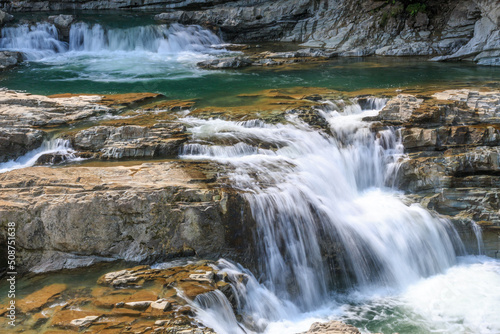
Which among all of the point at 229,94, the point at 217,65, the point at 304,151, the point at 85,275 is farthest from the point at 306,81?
the point at 85,275

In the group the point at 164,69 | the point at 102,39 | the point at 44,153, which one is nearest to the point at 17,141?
A: the point at 44,153

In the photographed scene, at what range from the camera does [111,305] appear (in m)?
4.66

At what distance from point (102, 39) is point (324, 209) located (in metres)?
15.8

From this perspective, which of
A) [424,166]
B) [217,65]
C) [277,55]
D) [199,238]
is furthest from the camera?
[277,55]

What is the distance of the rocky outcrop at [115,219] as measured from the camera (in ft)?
18.5

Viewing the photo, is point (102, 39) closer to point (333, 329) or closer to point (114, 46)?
point (114, 46)

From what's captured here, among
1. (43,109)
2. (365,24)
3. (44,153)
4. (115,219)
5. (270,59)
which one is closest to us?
(115,219)

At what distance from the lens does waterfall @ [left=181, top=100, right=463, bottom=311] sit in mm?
6215

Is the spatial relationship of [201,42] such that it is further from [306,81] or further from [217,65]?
[306,81]

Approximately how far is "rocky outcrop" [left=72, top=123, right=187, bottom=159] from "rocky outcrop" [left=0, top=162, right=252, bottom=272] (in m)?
1.39

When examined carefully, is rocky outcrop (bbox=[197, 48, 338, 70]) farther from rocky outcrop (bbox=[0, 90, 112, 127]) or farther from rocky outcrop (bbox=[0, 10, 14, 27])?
rocky outcrop (bbox=[0, 10, 14, 27])

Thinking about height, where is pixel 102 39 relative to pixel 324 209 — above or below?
above

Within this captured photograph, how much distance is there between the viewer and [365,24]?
1886 cm

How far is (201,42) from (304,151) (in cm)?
1333
